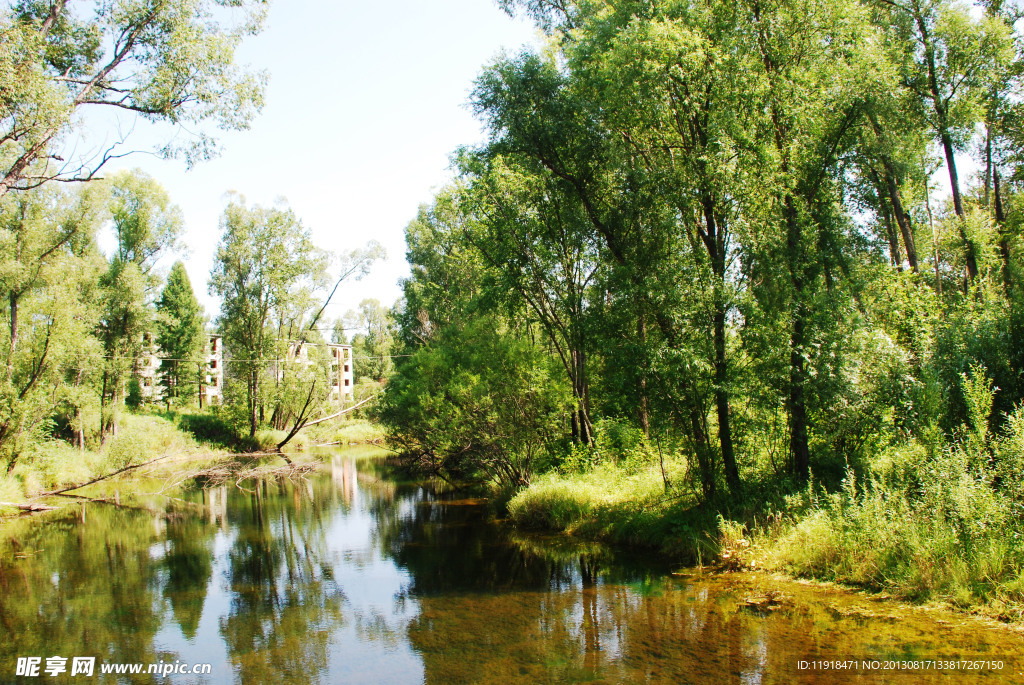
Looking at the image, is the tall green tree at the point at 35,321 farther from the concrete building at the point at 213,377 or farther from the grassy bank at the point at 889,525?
the grassy bank at the point at 889,525

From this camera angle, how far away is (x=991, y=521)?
8.02 m

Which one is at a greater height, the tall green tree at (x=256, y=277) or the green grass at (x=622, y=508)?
the tall green tree at (x=256, y=277)

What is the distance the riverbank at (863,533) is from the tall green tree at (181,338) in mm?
43841

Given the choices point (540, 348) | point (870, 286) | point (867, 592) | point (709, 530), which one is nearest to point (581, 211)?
point (540, 348)

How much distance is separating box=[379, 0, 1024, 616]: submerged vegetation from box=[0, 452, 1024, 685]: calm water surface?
117cm

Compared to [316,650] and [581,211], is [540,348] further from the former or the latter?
[316,650]

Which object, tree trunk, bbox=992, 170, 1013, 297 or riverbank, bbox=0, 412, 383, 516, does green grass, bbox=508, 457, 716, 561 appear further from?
riverbank, bbox=0, 412, 383, 516

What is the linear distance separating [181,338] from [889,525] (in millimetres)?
52464

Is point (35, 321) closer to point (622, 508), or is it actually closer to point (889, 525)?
point (622, 508)

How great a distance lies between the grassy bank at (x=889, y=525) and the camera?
795 centimetres

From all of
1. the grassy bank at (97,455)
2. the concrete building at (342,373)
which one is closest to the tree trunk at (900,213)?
the grassy bank at (97,455)

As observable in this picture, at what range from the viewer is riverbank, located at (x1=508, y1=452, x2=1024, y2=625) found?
7.85 m

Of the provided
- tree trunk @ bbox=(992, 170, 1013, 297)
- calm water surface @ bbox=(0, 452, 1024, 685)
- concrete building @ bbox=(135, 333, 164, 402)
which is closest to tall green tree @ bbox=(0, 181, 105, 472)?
calm water surface @ bbox=(0, 452, 1024, 685)

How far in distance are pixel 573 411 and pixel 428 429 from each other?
788 centimetres
